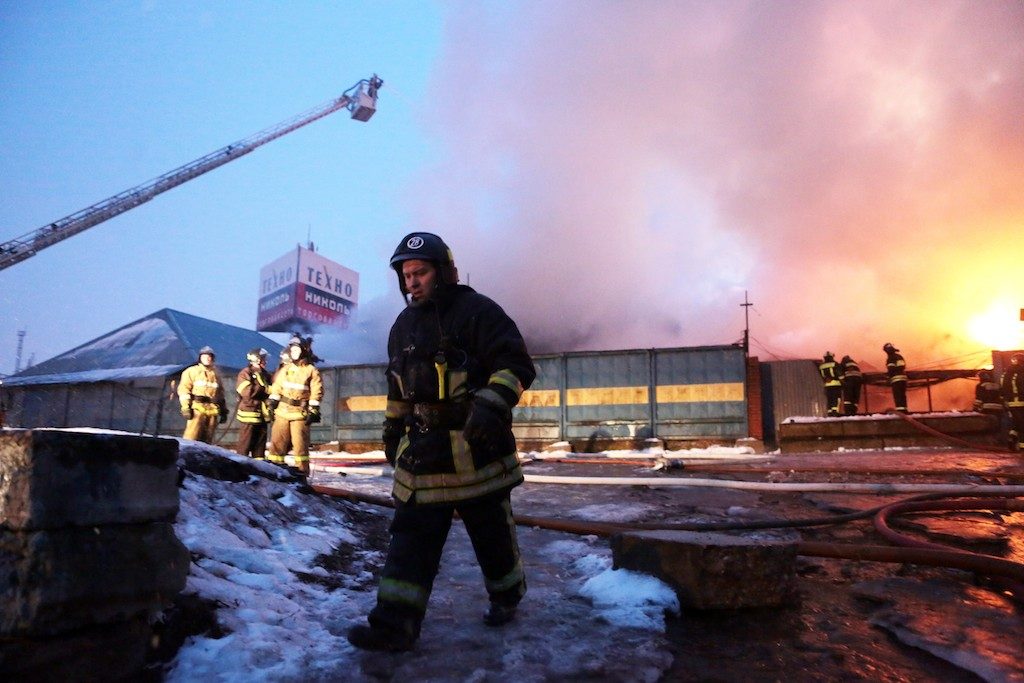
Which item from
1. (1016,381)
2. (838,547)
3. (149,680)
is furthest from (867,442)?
A: (149,680)

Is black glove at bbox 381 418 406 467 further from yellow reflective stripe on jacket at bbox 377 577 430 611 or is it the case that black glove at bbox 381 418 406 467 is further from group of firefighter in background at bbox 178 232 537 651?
yellow reflective stripe on jacket at bbox 377 577 430 611

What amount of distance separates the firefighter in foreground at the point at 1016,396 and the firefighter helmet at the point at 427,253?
442 inches

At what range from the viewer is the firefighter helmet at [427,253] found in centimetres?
251

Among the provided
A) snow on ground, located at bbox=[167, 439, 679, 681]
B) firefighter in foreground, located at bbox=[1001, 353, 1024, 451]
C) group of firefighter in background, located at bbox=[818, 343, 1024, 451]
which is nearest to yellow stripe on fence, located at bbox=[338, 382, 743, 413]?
group of firefighter in background, located at bbox=[818, 343, 1024, 451]

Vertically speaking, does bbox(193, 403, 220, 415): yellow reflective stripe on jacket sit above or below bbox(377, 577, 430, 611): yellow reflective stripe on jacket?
above

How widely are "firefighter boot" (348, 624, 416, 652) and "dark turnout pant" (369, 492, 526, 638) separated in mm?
18

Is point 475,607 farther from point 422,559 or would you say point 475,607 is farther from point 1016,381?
point 1016,381

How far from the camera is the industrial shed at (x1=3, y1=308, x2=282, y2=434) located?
713 inches

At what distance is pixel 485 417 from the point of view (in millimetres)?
2172

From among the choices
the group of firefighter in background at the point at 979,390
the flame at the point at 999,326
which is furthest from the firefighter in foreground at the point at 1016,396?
the flame at the point at 999,326

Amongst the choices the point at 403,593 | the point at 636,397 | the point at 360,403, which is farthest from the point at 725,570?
the point at 360,403

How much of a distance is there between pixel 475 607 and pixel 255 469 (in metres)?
2.15

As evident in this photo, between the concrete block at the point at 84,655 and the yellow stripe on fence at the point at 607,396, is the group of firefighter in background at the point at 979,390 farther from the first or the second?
the concrete block at the point at 84,655

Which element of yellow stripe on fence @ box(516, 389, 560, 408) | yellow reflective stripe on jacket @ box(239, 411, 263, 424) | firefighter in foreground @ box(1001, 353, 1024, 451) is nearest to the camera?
yellow reflective stripe on jacket @ box(239, 411, 263, 424)
